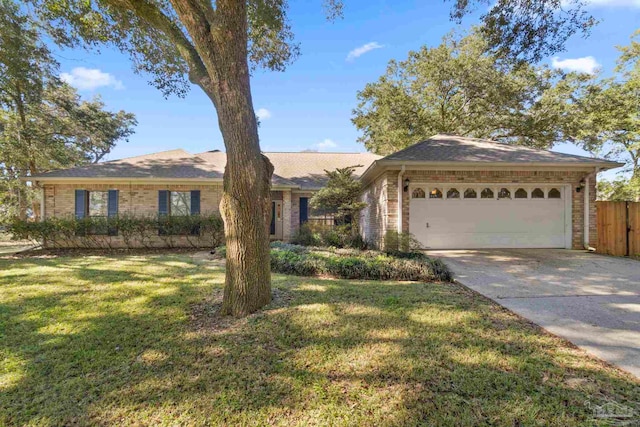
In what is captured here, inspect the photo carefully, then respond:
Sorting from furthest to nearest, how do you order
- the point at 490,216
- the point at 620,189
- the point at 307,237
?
1. the point at 620,189
2. the point at 307,237
3. the point at 490,216

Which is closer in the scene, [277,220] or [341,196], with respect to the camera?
[341,196]

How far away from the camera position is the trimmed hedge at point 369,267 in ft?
19.2

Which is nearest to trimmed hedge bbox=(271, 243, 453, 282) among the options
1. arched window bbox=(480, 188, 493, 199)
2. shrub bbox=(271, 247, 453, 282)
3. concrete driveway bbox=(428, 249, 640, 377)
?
shrub bbox=(271, 247, 453, 282)

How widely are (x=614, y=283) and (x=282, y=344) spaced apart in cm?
617

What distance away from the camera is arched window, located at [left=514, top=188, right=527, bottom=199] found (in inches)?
360

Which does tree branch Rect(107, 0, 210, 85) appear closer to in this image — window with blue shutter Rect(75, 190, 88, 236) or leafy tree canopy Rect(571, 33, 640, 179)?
window with blue shutter Rect(75, 190, 88, 236)

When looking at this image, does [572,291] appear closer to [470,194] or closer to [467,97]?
[470,194]

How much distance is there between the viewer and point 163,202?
12.2 meters

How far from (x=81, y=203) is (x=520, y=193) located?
54.5 ft

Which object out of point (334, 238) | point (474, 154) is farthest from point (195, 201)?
point (474, 154)

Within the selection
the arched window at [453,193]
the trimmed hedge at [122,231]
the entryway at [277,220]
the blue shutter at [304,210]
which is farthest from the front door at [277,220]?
the arched window at [453,193]

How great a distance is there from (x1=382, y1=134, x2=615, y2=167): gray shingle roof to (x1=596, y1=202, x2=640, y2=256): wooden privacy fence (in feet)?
4.34

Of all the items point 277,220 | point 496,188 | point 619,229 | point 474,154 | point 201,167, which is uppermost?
point 201,167

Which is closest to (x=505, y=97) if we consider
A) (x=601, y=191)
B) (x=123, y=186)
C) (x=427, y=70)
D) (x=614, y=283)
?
(x=427, y=70)
